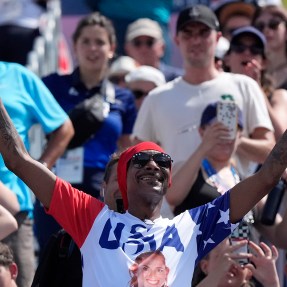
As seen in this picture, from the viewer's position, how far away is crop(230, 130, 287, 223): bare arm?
578cm

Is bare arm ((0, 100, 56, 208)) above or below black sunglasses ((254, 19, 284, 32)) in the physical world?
above

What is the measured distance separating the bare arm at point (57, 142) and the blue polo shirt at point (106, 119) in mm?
646

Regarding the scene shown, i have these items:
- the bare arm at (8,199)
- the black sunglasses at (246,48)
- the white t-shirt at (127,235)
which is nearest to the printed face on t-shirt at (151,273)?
the white t-shirt at (127,235)

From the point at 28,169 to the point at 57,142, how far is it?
6.05 ft

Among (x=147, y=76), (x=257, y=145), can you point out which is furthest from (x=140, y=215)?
(x=147, y=76)

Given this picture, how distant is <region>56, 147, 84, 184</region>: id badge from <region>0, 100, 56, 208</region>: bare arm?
2329mm

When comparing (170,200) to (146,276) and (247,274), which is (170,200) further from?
(146,276)

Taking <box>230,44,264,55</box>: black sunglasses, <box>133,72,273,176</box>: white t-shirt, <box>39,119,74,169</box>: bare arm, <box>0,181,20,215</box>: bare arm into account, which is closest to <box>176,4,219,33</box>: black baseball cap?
<box>133,72,273,176</box>: white t-shirt

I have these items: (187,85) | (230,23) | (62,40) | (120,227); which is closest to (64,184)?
(120,227)

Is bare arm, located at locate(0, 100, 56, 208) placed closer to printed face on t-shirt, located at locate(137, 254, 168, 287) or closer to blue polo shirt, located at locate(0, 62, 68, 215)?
printed face on t-shirt, located at locate(137, 254, 168, 287)

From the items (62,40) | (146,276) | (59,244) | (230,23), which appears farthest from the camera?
(62,40)

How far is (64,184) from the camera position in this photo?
19.5ft

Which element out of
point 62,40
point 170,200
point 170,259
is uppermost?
point 170,259

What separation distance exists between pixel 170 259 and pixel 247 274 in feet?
3.32
